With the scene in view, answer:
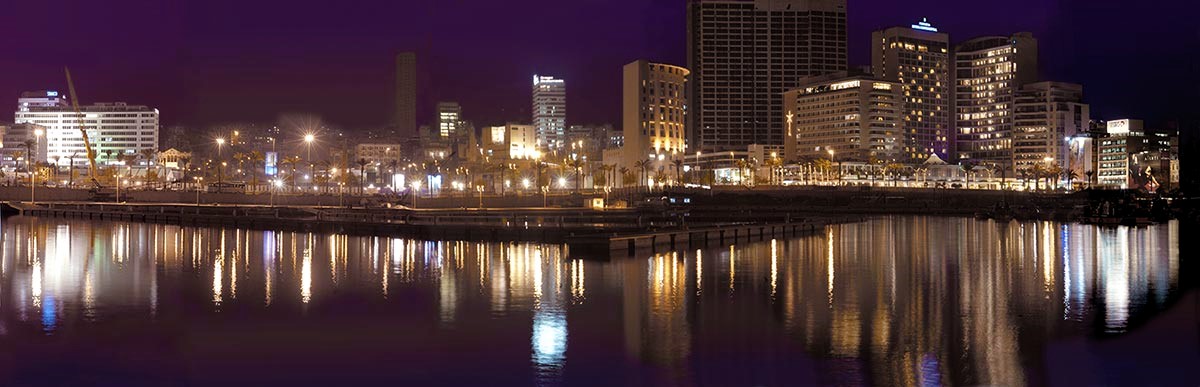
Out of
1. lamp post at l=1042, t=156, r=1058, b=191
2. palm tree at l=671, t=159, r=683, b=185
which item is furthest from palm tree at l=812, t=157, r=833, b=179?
lamp post at l=1042, t=156, r=1058, b=191

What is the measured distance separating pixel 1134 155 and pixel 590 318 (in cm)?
20181

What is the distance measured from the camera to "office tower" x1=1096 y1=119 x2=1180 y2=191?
616 ft

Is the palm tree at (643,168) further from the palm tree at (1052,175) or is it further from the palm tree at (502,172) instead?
the palm tree at (1052,175)

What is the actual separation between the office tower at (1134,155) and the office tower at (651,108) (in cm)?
9128

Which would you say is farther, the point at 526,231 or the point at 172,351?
the point at 526,231

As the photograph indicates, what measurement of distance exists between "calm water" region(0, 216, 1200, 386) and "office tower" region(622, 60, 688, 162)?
109 meters

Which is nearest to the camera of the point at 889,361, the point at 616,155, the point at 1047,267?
the point at 889,361

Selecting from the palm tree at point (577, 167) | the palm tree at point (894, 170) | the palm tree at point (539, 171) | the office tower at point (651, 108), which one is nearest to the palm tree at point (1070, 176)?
the palm tree at point (894, 170)

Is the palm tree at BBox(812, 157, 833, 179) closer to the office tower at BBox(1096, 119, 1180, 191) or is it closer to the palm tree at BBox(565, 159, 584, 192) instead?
the palm tree at BBox(565, 159, 584, 192)

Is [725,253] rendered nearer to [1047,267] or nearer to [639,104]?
[1047,267]

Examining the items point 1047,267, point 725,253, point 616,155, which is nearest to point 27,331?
point 725,253

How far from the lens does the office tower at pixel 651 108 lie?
150500 millimetres

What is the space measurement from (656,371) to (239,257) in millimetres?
28686

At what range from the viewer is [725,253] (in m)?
42.3
